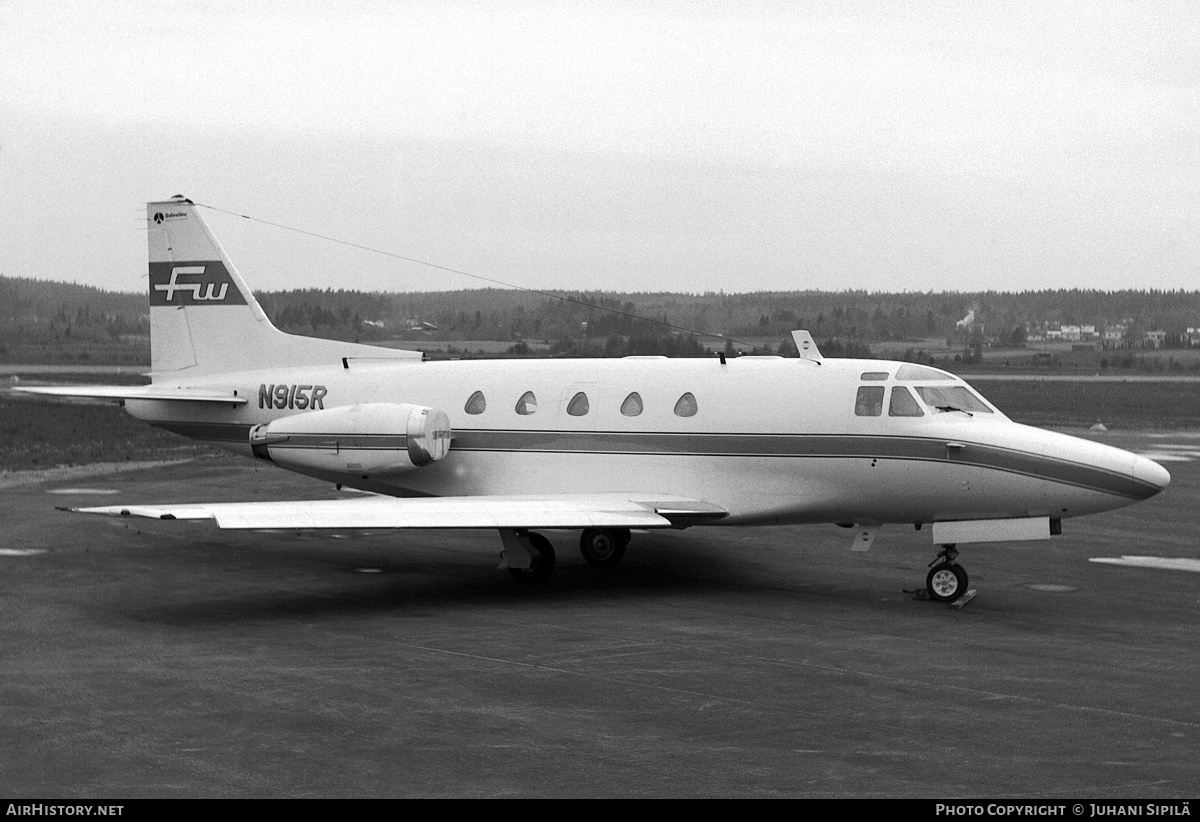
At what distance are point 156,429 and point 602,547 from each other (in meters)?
28.1

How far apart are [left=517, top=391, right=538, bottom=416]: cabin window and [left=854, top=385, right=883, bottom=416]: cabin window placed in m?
4.88

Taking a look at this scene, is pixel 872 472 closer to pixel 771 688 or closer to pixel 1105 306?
pixel 771 688

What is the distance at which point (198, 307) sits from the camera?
76.6ft

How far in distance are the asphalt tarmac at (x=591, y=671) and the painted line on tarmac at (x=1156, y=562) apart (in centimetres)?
9

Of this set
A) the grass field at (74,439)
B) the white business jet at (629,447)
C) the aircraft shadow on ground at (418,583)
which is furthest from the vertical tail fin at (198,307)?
the grass field at (74,439)

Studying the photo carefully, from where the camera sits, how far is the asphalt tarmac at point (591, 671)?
9.81m

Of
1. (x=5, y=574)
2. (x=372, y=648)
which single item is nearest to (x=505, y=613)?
(x=372, y=648)

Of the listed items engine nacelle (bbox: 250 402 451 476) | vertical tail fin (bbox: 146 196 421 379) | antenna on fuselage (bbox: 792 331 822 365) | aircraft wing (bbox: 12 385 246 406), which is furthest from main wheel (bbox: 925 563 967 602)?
aircraft wing (bbox: 12 385 246 406)

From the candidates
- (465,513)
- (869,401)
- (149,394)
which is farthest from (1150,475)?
(149,394)

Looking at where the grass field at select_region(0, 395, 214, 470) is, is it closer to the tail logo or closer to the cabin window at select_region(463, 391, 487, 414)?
the tail logo

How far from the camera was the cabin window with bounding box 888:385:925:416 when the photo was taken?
17438mm

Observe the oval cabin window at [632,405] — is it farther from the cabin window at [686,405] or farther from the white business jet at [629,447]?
the cabin window at [686,405]

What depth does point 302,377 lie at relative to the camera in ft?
72.6
